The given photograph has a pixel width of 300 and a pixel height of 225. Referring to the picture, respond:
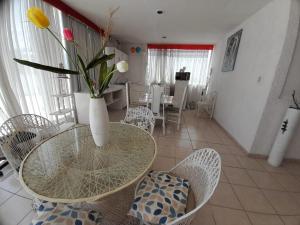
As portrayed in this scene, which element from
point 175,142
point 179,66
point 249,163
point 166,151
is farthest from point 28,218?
point 179,66

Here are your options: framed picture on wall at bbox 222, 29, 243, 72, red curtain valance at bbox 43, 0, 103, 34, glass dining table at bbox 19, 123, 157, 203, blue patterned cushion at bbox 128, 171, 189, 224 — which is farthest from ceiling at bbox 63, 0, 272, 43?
blue patterned cushion at bbox 128, 171, 189, 224

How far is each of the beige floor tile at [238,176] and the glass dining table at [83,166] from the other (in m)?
1.32

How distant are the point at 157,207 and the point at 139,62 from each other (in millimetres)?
5292

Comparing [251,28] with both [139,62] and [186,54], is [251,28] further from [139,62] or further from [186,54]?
[139,62]

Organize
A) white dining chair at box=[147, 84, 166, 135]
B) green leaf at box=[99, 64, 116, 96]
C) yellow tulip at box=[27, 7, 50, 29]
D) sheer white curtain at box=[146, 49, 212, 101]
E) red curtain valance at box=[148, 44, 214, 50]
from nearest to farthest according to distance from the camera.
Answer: yellow tulip at box=[27, 7, 50, 29] → green leaf at box=[99, 64, 116, 96] → white dining chair at box=[147, 84, 166, 135] → red curtain valance at box=[148, 44, 214, 50] → sheer white curtain at box=[146, 49, 212, 101]

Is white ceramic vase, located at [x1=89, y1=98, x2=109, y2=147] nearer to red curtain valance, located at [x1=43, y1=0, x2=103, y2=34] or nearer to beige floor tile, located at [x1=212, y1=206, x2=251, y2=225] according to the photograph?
beige floor tile, located at [x1=212, y1=206, x2=251, y2=225]

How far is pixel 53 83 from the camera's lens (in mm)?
2451

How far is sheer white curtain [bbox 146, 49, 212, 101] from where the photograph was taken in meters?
5.00

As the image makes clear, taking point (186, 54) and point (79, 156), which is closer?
point (79, 156)

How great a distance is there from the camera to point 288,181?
1.66 meters

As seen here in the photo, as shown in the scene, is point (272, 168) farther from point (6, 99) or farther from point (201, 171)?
point (6, 99)

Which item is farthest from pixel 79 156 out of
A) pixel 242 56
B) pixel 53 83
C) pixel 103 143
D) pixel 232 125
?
pixel 242 56

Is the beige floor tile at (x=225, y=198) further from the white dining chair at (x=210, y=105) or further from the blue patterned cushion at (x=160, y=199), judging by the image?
the white dining chair at (x=210, y=105)

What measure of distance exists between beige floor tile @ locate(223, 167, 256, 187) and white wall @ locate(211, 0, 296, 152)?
540 mm
